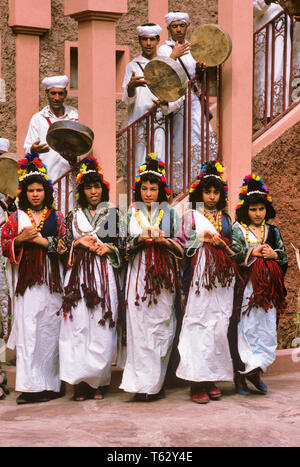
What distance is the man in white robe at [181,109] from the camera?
8.94 m

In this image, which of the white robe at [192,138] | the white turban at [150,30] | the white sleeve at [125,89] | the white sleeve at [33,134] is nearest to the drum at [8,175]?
the white sleeve at [33,134]

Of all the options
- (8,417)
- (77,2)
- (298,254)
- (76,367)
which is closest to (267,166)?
(298,254)

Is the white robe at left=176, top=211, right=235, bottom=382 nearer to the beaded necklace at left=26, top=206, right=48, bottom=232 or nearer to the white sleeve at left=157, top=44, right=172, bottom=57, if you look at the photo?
the beaded necklace at left=26, top=206, right=48, bottom=232

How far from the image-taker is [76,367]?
7395mm

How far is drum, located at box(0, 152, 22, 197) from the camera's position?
870 centimetres

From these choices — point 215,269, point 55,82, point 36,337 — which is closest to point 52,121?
point 55,82

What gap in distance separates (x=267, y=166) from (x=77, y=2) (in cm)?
244

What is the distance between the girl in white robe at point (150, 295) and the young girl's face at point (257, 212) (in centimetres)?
68

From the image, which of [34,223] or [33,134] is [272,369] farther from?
[33,134]

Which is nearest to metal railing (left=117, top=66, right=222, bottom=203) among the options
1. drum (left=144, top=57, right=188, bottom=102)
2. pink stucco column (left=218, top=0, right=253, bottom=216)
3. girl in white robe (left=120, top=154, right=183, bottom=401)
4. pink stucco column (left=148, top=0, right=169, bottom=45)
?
pink stucco column (left=218, top=0, right=253, bottom=216)

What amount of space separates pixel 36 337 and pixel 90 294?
1.97 ft

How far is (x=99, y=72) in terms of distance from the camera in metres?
8.46

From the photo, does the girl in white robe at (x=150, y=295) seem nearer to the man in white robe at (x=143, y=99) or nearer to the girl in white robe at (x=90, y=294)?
the girl in white robe at (x=90, y=294)

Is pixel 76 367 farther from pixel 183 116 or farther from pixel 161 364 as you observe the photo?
pixel 183 116
